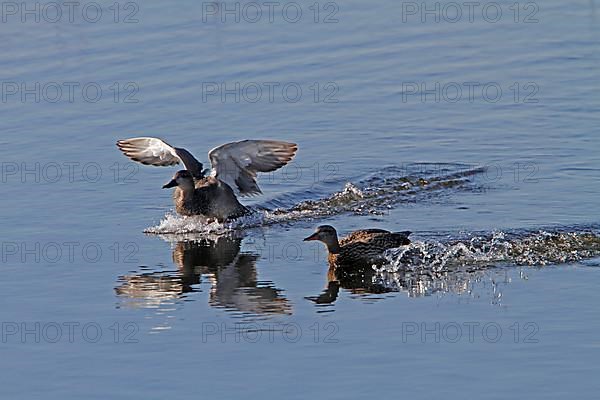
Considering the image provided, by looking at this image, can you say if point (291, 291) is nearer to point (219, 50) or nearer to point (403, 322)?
point (403, 322)

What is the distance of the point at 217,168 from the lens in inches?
637

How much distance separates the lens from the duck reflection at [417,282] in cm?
1241

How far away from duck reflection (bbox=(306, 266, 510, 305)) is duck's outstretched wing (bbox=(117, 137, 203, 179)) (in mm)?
3031

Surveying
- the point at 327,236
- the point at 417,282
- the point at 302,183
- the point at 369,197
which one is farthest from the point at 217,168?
the point at 417,282

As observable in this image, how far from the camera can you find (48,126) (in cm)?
1795

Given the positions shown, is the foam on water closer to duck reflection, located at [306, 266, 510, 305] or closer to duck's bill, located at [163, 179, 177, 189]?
duck's bill, located at [163, 179, 177, 189]

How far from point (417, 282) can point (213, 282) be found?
5.69 feet

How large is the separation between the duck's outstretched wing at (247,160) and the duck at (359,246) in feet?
7.60

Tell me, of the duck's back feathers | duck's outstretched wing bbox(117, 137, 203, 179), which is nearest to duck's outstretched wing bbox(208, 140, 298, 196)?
duck's outstretched wing bbox(117, 137, 203, 179)

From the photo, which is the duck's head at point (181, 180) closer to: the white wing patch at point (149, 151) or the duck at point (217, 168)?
the duck at point (217, 168)

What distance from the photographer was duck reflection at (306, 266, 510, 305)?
12414mm

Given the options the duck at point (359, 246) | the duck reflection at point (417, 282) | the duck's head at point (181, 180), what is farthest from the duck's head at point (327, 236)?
the duck's head at point (181, 180)

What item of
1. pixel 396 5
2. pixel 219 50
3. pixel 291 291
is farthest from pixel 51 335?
pixel 396 5

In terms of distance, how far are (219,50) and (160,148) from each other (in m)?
5.18
